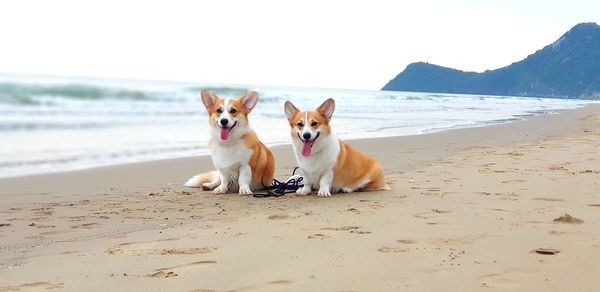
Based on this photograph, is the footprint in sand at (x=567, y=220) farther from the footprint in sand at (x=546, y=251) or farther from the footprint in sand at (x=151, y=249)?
the footprint in sand at (x=151, y=249)

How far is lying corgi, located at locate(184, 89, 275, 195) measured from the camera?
484 centimetres

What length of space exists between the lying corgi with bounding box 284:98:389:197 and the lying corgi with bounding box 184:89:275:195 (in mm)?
393

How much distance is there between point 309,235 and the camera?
3.07 m

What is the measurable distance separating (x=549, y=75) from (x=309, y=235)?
10579 cm

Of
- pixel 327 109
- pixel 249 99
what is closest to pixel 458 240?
pixel 327 109

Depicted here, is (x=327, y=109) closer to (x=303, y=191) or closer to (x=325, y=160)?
(x=325, y=160)

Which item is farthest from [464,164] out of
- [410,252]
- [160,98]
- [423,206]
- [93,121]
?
[160,98]

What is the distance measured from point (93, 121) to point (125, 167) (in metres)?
4.88

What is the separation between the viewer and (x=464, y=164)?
6363mm

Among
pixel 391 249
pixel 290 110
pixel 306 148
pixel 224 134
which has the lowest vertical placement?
pixel 391 249

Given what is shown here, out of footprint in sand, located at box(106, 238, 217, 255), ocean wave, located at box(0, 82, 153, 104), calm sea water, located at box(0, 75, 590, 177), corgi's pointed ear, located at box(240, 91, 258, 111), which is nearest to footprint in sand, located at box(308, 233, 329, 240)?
footprint in sand, located at box(106, 238, 217, 255)

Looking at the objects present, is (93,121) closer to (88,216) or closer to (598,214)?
(88,216)

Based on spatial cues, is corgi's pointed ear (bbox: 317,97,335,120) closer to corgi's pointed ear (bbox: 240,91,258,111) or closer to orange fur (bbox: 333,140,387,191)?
orange fur (bbox: 333,140,387,191)

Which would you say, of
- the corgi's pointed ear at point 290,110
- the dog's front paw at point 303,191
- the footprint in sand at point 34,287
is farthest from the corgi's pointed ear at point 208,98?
the footprint in sand at point 34,287
